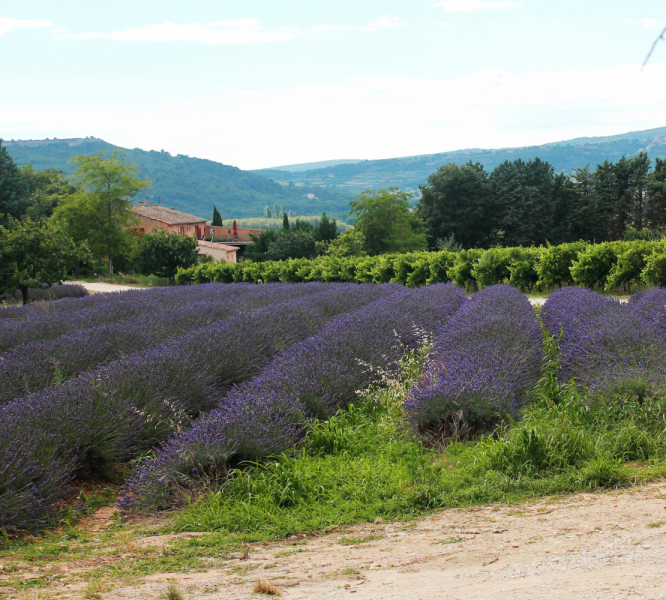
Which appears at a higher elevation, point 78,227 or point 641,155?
point 641,155

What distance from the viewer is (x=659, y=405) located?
4.21m

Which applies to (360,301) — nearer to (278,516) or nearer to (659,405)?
(659,405)

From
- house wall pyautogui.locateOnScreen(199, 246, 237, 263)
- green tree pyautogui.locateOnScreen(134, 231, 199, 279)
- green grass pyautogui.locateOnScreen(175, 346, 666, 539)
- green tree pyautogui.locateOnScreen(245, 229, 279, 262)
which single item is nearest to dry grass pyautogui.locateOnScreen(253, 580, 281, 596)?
green grass pyautogui.locateOnScreen(175, 346, 666, 539)

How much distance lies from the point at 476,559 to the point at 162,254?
42.7m

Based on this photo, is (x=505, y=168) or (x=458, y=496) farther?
(x=505, y=168)

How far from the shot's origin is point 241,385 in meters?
5.18

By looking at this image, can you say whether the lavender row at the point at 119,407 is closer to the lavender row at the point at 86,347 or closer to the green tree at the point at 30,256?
the lavender row at the point at 86,347

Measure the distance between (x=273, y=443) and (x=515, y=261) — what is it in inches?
562

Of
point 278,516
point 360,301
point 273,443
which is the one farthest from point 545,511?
point 360,301

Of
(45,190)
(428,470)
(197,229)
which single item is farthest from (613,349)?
(197,229)

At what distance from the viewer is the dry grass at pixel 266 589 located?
7.55ft

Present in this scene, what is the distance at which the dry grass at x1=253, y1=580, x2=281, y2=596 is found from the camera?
2.30 metres

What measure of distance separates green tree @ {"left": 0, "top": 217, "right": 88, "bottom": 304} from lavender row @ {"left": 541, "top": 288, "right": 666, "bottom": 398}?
1310cm

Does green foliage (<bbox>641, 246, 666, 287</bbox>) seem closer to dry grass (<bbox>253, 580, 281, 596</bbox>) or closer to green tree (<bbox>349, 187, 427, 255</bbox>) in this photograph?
dry grass (<bbox>253, 580, 281, 596</bbox>)
